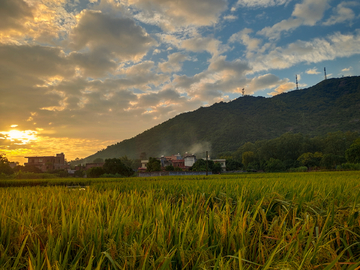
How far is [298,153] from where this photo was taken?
80.6m

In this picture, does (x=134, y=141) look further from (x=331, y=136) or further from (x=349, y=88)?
(x=349, y=88)

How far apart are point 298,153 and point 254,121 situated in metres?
36.3

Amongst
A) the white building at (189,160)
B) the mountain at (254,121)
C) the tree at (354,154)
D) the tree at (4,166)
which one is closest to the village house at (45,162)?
the tree at (4,166)

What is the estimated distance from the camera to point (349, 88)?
11025 cm

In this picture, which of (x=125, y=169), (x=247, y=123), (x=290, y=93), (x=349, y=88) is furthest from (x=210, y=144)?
(x=349, y=88)

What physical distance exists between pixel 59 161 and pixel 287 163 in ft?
322

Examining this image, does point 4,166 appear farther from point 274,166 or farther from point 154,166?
point 274,166

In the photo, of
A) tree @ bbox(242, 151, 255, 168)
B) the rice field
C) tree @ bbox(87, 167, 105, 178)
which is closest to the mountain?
tree @ bbox(242, 151, 255, 168)

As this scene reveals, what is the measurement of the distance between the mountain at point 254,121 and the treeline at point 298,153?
16049mm

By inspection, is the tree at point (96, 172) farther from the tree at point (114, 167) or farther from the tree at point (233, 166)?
the tree at point (233, 166)

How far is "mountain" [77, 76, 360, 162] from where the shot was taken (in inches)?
3898

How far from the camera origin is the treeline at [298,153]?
66.4 meters

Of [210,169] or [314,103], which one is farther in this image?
[314,103]

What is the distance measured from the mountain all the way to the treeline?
52.7ft
